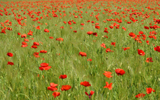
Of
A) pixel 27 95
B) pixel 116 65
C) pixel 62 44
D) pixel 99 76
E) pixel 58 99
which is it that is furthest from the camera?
pixel 62 44

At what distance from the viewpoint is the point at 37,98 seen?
1.16 metres

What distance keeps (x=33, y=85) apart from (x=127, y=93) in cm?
73

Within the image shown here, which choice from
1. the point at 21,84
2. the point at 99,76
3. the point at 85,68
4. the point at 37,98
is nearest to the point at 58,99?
the point at 37,98

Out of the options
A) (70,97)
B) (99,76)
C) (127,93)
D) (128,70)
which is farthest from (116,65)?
(70,97)

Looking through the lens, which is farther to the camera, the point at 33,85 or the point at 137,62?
the point at 137,62

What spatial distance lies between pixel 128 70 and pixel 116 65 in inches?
5.8

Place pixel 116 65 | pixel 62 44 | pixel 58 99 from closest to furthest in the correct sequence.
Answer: pixel 58 99 → pixel 116 65 → pixel 62 44

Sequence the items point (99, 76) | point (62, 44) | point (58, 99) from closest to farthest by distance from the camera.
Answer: point (58, 99)
point (99, 76)
point (62, 44)

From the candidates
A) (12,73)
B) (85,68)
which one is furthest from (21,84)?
(85,68)

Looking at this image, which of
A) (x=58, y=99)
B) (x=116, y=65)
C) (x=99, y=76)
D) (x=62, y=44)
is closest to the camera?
(x=58, y=99)

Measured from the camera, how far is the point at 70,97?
3.68ft

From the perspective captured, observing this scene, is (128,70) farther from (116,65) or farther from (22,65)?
(22,65)

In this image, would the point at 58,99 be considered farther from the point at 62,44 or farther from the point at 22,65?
the point at 62,44

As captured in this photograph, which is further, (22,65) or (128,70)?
(22,65)
